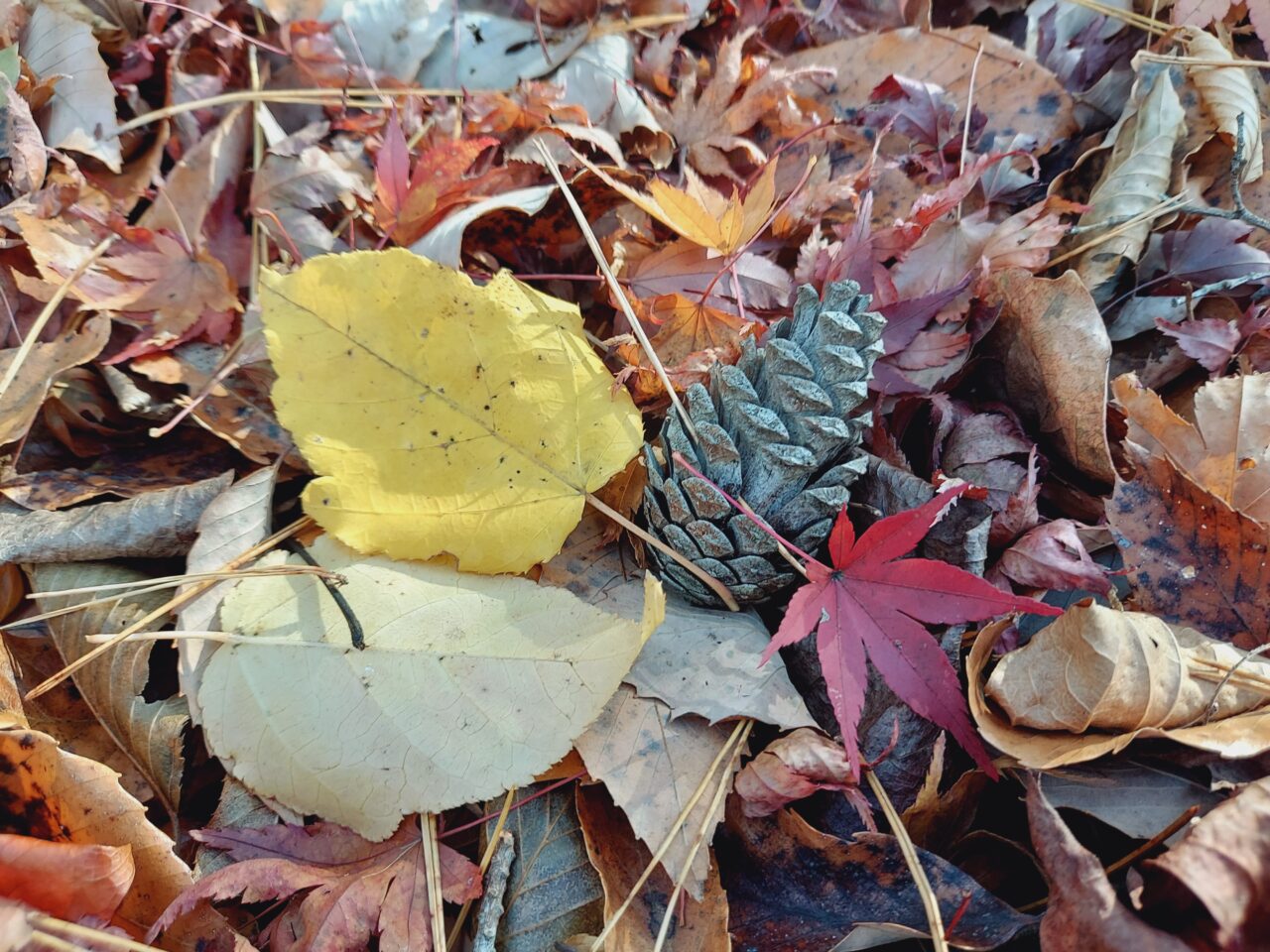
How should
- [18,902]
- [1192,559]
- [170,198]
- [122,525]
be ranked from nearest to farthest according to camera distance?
[18,902], [1192,559], [122,525], [170,198]

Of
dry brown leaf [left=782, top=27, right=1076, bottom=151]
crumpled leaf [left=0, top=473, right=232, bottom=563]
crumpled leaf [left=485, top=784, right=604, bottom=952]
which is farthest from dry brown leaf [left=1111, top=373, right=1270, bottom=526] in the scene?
crumpled leaf [left=0, top=473, right=232, bottom=563]

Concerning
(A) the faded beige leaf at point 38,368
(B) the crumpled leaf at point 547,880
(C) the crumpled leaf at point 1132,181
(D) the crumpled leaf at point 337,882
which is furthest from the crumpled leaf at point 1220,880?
(A) the faded beige leaf at point 38,368

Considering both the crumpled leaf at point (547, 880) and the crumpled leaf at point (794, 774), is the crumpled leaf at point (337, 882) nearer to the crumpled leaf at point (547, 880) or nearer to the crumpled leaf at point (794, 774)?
the crumpled leaf at point (547, 880)

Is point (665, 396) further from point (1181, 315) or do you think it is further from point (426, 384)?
point (1181, 315)

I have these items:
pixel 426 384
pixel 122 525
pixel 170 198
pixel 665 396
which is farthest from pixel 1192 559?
pixel 170 198

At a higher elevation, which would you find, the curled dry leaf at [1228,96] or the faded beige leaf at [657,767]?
the curled dry leaf at [1228,96]

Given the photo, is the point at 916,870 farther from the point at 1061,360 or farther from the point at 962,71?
the point at 962,71
